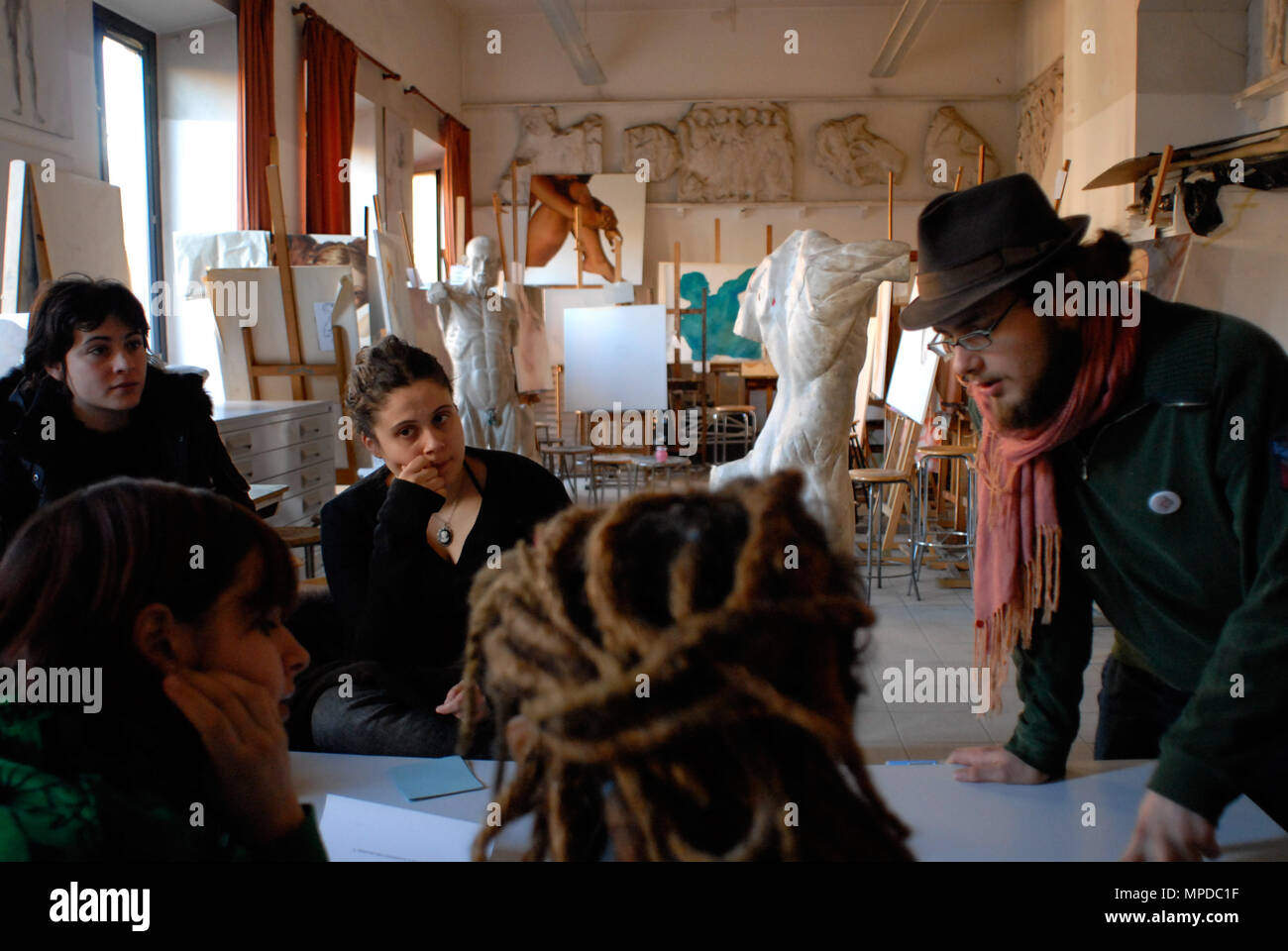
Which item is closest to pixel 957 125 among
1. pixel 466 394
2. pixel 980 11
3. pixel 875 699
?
pixel 980 11

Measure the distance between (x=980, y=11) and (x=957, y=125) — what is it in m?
1.35

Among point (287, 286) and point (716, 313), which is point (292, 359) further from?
point (716, 313)

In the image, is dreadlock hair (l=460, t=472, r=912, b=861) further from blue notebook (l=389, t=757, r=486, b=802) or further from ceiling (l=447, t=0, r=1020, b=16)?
ceiling (l=447, t=0, r=1020, b=16)

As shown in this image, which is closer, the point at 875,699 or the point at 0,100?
the point at 875,699

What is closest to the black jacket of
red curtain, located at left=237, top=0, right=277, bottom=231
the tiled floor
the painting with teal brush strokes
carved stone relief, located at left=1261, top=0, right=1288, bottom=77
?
the tiled floor

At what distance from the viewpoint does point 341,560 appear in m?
2.30

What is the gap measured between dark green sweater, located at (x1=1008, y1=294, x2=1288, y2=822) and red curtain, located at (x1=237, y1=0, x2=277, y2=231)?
6.13 metres

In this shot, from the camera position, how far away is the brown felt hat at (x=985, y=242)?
1.45m

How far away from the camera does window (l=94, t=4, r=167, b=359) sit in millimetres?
5996

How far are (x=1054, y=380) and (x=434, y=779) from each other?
106 cm

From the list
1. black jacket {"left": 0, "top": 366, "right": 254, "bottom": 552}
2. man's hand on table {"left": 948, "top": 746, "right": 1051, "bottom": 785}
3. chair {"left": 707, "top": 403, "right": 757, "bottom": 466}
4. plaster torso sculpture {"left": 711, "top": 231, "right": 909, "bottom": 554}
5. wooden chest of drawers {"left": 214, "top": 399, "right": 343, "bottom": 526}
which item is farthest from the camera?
chair {"left": 707, "top": 403, "right": 757, "bottom": 466}

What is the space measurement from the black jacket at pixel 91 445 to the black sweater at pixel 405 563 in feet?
1.14

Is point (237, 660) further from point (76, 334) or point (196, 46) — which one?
point (196, 46)
